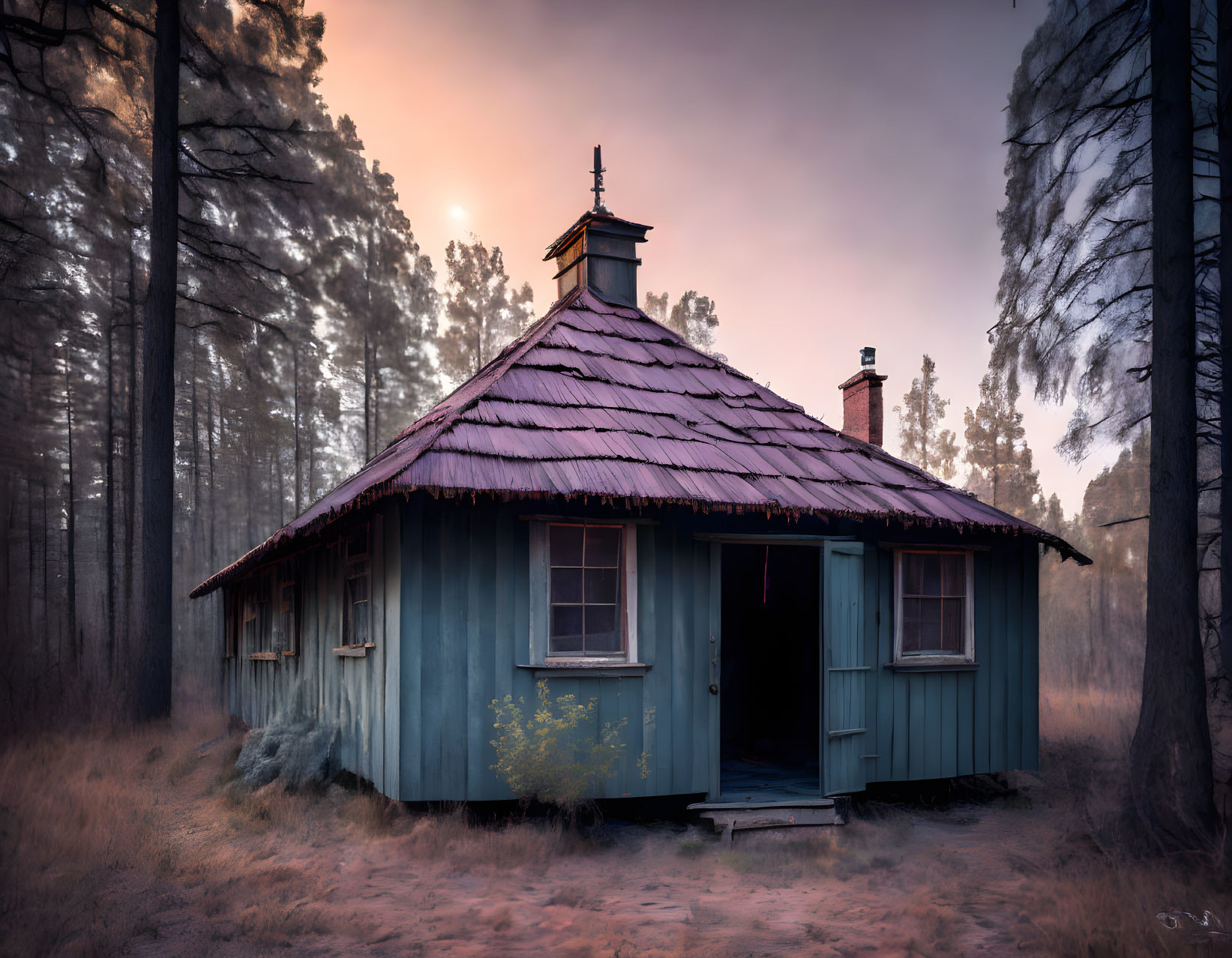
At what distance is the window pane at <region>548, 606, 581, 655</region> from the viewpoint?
26.0 feet

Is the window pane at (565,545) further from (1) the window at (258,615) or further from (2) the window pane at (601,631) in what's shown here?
(1) the window at (258,615)

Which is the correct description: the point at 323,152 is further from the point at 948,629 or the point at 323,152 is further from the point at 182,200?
the point at 948,629

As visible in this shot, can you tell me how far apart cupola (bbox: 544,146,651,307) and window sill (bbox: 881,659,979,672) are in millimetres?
6088

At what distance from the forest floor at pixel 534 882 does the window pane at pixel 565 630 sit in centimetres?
155

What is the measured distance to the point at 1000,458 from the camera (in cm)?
2984

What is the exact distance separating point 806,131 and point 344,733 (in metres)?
10.2

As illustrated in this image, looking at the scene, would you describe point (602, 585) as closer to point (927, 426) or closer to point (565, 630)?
point (565, 630)

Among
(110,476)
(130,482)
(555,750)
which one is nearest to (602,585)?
(555,750)

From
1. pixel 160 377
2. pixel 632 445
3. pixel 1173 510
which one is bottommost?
pixel 1173 510

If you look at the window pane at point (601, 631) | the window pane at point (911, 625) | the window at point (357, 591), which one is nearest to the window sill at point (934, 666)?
the window pane at point (911, 625)

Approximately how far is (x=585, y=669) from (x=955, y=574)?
4.67 m

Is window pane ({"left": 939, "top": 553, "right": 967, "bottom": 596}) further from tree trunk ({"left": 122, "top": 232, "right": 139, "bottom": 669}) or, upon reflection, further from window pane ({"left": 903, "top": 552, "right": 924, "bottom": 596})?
tree trunk ({"left": 122, "top": 232, "right": 139, "bottom": 669})

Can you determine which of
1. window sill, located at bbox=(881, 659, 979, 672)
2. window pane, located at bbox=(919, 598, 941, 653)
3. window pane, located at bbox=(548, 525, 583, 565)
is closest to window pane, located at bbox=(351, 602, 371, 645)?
window pane, located at bbox=(548, 525, 583, 565)

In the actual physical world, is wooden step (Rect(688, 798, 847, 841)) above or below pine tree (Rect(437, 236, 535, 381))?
below
